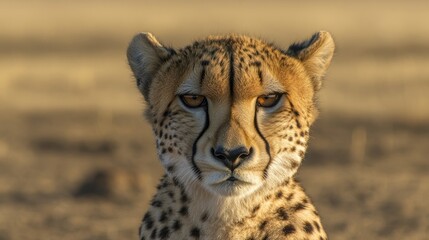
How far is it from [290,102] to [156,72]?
0.48m

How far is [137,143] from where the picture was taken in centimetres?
943

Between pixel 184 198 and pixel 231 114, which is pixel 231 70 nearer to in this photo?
pixel 231 114

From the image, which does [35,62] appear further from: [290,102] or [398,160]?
[290,102]

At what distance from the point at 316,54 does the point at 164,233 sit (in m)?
0.79

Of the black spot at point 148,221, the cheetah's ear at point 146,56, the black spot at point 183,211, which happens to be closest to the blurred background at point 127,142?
the cheetah's ear at point 146,56

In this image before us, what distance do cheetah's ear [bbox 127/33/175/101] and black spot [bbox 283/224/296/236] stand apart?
2.10ft

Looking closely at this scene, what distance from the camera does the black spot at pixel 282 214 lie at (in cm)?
370

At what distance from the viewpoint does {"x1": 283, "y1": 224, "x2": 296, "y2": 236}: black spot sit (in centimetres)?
368

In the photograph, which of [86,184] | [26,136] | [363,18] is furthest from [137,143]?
[363,18]

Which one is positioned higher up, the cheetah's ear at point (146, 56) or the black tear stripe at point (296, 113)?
the cheetah's ear at point (146, 56)

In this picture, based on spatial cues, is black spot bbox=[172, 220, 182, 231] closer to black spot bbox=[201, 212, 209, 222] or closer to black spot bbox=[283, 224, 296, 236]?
black spot bbox=[201, 212, 209, 222]

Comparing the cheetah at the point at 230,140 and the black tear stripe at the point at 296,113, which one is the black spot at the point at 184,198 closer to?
the cheetah at the point at 230,140

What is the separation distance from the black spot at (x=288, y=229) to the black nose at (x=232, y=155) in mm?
373

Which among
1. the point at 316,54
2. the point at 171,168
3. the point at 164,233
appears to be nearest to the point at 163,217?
the point at 164,233
